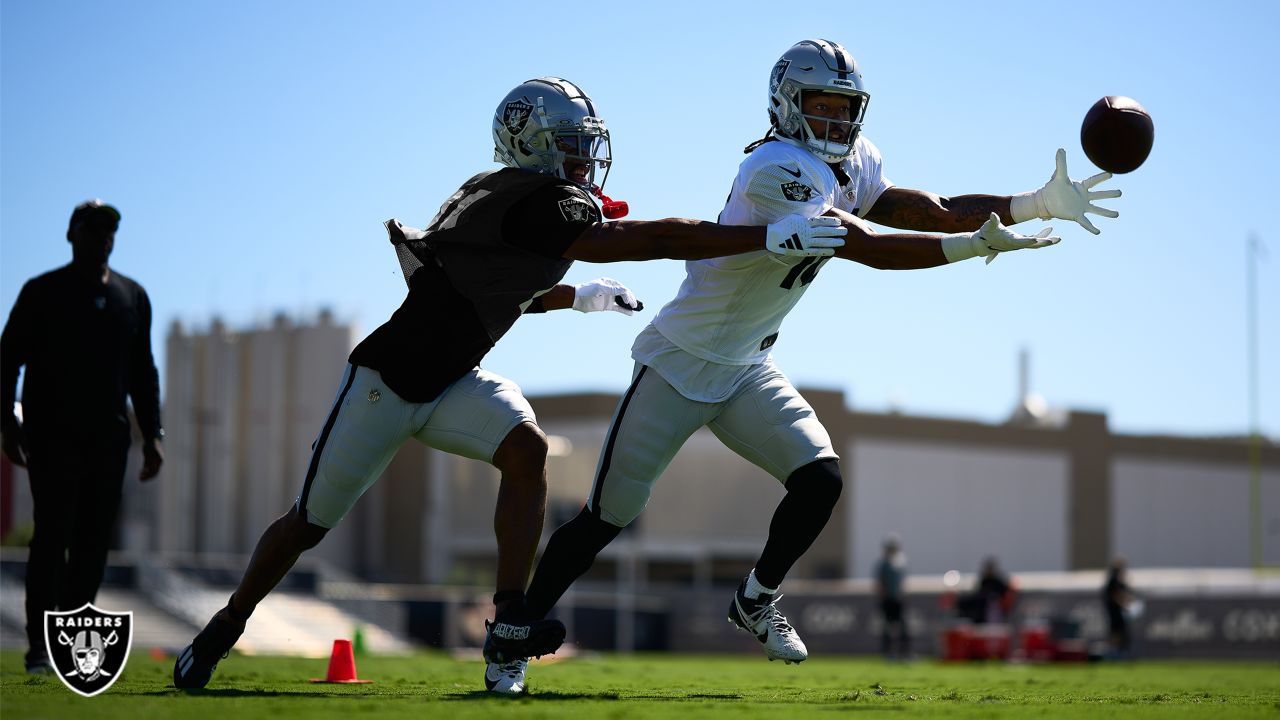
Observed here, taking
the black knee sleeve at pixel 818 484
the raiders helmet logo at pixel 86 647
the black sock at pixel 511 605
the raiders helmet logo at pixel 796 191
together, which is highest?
the raiders helmet logo at pixel 796 191

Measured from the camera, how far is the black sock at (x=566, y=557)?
667 centimetres

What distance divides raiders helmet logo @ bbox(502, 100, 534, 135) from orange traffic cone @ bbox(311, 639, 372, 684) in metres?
2.56

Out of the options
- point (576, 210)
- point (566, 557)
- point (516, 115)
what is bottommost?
point (566, 557)

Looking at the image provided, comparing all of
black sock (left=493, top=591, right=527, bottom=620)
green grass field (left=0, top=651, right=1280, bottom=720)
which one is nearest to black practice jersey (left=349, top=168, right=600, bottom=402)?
black sock (left=493, top=591, right=527, bottom=620)

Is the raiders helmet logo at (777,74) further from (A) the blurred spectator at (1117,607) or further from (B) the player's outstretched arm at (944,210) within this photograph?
(A) the blurred spectator at (1117,607)

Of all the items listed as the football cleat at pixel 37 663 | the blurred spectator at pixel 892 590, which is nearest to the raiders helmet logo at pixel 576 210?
the football cleat at pixel 37 663

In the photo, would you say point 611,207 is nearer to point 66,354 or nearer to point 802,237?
point 802,237

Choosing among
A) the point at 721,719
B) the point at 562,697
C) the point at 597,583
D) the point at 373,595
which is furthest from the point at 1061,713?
the point at 597,583

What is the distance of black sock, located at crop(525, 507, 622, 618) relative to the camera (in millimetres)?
6672

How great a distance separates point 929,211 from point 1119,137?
904 millimetres

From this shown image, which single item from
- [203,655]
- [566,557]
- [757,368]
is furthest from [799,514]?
[203,655]

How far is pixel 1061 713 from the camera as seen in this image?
561 cm

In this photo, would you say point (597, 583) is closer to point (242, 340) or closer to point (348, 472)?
point (242, 340)

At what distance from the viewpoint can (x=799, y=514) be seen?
22.5 feet
